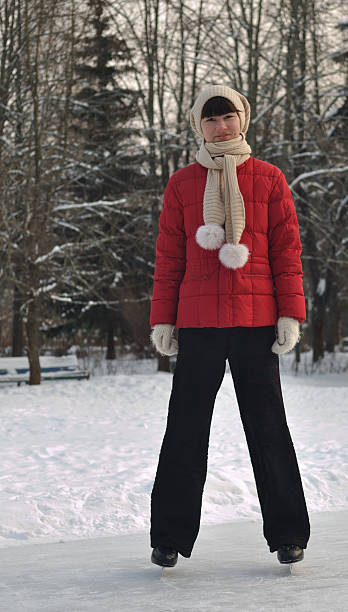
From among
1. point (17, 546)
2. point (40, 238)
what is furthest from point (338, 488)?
point (40, 238)

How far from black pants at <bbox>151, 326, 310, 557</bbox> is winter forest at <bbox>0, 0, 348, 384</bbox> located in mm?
9633

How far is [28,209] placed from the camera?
1280 centimetres

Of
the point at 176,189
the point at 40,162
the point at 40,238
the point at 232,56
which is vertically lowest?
the point at 176,189

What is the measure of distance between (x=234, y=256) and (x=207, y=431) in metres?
0.74

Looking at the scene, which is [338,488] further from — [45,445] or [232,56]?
[232,56]

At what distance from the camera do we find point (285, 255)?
116 inches

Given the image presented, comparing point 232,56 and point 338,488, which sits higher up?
point 232,56

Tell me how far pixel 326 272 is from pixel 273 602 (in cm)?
1928

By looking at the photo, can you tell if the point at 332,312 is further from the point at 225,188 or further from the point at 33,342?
the point at 225,188

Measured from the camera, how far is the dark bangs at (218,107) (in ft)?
10.1

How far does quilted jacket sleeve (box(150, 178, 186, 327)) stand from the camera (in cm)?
305

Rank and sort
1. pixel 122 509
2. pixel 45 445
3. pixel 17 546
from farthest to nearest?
pixel 45 445 → pixel 122 509 → pixel 17 546

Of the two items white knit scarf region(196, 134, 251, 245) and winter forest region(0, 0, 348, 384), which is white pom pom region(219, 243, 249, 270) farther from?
winter forest region(0, 0, 348, 384)

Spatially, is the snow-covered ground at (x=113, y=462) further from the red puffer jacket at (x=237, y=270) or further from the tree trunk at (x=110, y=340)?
the tree trunk at (x=110, y=340)
